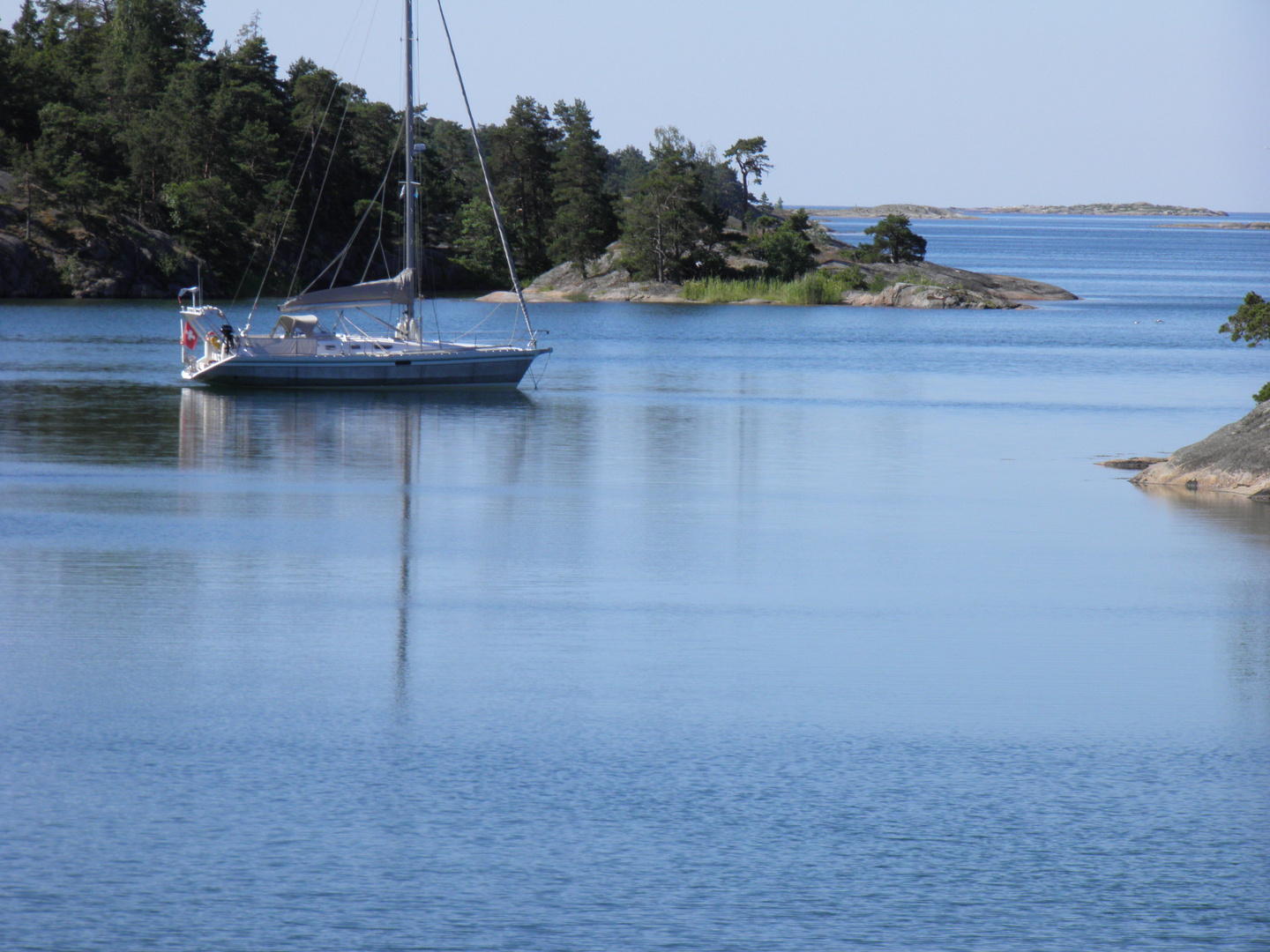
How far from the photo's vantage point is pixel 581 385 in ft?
136

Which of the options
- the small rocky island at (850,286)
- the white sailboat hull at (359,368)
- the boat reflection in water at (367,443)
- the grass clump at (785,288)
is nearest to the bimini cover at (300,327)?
the white sailboat hull at (359,368)

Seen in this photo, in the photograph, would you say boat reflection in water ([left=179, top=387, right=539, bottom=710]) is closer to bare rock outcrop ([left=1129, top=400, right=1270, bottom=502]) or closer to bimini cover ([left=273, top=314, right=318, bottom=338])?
bimini cover ([left=273, top=314, right=318, bottom=338])

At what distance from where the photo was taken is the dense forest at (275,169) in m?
95.6

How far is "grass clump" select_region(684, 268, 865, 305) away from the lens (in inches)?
3666

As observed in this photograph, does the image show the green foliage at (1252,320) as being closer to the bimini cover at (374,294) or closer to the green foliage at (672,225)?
the bimini cover at (374,294)

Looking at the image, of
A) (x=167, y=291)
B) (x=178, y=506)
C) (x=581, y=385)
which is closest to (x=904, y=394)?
(x=581, y=385)

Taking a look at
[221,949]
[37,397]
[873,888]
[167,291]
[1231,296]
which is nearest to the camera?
[221,949]

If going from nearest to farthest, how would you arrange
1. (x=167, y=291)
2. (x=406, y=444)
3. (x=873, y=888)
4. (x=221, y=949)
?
(x=221, y=949) → (x=873, y=888) → (x=406, y=444) → (x=167, y=291)

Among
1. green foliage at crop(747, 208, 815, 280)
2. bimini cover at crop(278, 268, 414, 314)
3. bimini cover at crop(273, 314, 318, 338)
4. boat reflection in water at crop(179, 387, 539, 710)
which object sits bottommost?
boat reflection in water at crop(179, 387, 539, 710)

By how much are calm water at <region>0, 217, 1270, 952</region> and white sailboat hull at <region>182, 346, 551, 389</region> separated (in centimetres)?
1148

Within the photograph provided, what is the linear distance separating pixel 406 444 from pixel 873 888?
20.4m

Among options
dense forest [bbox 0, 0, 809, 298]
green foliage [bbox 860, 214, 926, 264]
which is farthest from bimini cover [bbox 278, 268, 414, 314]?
green foliage [bbox 860, 214, 926, 264]

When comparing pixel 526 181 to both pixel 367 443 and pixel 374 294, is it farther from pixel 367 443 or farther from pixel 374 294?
pixel 367 443

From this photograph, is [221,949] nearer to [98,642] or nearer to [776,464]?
[98,642]
